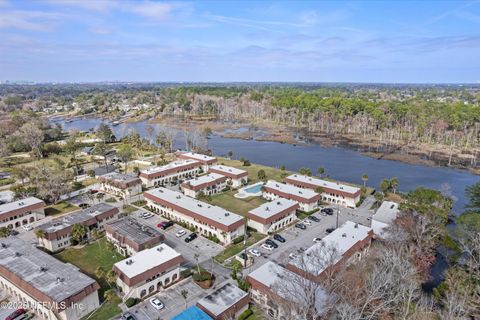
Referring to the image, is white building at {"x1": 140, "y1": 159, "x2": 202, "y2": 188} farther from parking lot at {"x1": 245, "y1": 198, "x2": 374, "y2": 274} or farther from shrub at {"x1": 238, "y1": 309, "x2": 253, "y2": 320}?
shrub at {"x1": 238, "y1": 309, "x2": 253, "y2": 320}

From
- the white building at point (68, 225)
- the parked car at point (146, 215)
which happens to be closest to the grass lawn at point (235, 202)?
the parked car at point (146, 215)

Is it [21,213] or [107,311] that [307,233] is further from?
[21,213]

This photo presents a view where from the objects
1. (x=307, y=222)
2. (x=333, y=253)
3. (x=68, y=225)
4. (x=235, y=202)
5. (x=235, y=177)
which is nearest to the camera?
(x=333, y=253)

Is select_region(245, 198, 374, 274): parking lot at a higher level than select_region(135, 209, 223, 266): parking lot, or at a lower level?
higher

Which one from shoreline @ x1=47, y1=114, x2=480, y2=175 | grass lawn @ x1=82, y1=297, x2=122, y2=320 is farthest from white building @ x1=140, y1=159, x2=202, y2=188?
shoreline @ x1=47, y1=114, x2=480, y2=175

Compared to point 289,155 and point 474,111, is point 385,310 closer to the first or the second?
point 289,155

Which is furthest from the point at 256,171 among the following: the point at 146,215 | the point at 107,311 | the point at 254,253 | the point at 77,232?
the point at 107,311

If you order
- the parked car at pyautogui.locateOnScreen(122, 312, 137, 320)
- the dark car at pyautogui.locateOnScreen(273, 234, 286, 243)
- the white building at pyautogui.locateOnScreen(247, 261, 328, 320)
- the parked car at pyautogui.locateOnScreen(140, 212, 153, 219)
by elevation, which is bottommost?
the parked car at pyautogui.locateOnScreen(122, 312, 137, 320)
